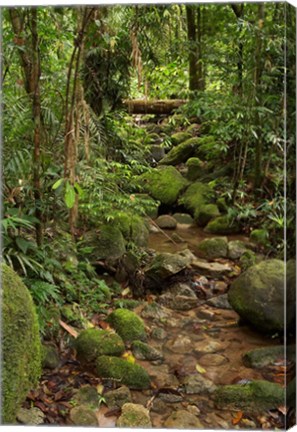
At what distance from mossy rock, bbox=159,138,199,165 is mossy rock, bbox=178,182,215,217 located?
0.13 m

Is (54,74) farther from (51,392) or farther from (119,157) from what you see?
(51,392)

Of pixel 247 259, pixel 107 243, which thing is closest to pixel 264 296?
pixel 247 259

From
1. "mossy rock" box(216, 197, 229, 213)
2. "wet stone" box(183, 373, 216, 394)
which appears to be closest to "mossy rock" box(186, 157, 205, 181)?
"mossy rock" box(216, 197, 229, 213)

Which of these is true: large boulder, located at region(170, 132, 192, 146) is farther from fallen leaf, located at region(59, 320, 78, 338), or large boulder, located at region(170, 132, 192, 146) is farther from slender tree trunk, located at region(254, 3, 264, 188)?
fallen leaf, located at region(59, 320, 78, 338)

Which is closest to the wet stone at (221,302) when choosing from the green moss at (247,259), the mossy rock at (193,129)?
the green moss at (247,259)

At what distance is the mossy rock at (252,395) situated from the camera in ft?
8.20

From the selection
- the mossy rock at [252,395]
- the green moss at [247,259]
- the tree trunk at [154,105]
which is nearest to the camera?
the mossy rock at [252,395]

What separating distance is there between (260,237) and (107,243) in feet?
2.30

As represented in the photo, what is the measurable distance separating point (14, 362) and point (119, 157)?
1.06m

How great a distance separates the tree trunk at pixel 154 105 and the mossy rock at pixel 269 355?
44.7 inches

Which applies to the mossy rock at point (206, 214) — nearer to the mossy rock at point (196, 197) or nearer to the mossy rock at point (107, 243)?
the mossy rock at point (196, 197)

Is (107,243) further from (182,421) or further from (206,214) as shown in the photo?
(182,421)

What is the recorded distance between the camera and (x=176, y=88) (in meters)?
2.72

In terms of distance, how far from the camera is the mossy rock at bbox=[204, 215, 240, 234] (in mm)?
2643
